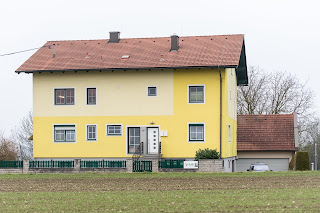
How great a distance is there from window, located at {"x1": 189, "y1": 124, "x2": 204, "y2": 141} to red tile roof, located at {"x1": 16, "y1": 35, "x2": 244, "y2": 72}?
394 centimetres

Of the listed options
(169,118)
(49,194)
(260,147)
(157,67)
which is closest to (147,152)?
(169,118)

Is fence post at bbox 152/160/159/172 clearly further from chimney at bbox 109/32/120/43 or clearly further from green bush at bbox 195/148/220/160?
chimney at bbox 109/32/120/43

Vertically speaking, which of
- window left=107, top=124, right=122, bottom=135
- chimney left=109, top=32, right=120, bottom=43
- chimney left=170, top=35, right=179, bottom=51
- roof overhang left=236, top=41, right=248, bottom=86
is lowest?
window left=107, top=124, right=122, bottom=135

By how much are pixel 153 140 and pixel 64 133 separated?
6012mm

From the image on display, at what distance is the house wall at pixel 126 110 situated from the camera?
44.2 meters

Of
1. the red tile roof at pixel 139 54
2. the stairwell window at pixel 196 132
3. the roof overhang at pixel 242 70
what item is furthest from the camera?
the roof overhang at pixel 242 70

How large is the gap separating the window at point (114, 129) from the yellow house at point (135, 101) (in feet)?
0.21

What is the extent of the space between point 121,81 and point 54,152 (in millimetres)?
6448

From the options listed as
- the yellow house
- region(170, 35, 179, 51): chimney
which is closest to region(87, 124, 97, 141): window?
the yellow house

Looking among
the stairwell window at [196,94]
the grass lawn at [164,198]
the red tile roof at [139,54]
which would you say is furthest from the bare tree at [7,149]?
the grass lawn at [164,198]

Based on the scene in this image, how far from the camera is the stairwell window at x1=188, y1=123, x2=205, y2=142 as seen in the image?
4419 cm

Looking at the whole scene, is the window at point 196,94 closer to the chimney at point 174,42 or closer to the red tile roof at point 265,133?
the chimney at point 174,42

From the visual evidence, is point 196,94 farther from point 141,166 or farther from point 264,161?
point 264,161

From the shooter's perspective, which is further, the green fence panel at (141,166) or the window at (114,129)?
the window at (114,129)
